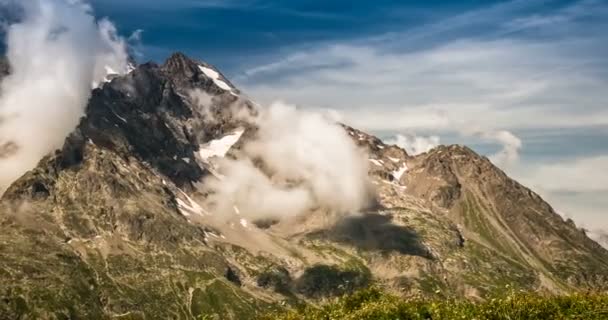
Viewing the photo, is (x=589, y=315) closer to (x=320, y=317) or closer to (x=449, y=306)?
(x=449, y=306)

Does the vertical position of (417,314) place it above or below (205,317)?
above

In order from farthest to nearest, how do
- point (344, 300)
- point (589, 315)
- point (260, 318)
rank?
1. point (344, 300)
2. point (260, 318)
3. point (589, 315)

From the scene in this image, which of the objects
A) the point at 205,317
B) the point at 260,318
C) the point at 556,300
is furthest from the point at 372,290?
the point at 205,317

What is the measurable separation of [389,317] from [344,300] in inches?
1529

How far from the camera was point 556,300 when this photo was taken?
9462 cm

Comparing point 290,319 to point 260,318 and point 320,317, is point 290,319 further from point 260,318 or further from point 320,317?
point 260,318

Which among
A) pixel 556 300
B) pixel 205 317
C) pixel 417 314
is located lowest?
pixel 205 317

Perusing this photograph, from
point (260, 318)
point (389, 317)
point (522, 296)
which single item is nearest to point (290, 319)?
point (260, 318)

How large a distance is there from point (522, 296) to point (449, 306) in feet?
29.6

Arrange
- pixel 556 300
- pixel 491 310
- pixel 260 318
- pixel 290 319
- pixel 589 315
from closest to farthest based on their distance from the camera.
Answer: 1. pixel 491 310
2. pixel 589 315
3. pixel 556 300
4. pixel 290 319
5. pixel 260 318

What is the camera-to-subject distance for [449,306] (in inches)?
3556

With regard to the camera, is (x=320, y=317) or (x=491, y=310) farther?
(x=320, y=317)

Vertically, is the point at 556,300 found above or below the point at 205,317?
above

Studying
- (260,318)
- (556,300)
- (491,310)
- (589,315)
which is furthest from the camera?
(260,318)
